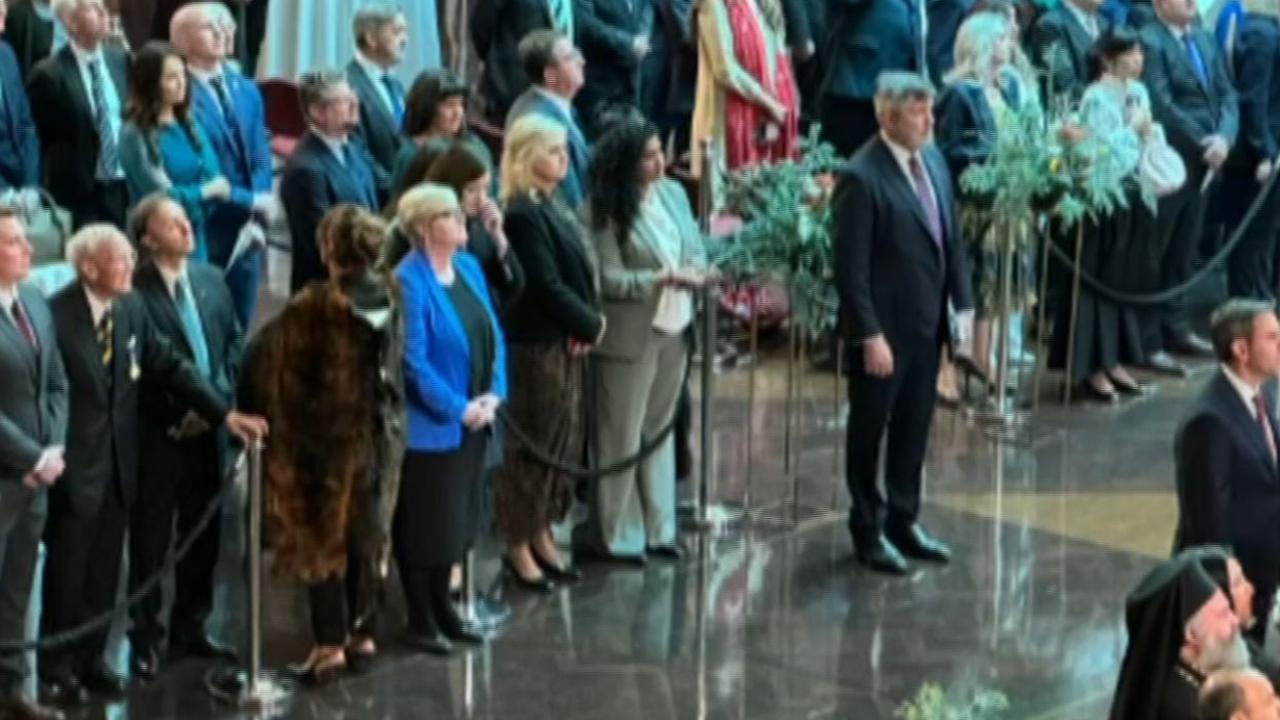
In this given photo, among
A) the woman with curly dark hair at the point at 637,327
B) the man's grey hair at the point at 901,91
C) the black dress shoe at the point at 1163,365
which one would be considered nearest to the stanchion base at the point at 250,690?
the woman with curly dark hair at the point at 637,327

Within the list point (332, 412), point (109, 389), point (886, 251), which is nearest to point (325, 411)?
point (332, 412)

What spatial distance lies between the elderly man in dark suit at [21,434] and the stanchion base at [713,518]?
126 inches

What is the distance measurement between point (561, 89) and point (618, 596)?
227 cm

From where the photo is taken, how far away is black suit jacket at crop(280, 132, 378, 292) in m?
10.0

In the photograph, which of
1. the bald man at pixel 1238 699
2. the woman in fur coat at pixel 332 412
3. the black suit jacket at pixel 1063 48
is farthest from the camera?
the black suit jacket at pixel 1063 48

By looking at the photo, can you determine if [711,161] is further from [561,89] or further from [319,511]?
[319,511]

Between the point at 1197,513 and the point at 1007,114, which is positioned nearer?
the point at 1197,513

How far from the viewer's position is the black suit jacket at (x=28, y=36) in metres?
11.1

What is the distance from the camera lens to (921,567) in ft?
33.9

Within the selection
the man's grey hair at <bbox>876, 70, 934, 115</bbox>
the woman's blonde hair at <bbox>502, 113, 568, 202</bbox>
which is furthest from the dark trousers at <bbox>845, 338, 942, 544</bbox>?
the woman's blonde hair at <bbox>502, 113, 568, 202</bbox>

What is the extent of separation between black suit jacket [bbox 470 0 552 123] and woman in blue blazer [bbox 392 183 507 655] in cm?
342

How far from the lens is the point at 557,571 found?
1008 centimetres

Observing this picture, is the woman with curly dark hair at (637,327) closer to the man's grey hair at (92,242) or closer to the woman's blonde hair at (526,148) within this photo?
the woman's blonde hair at (526,148)

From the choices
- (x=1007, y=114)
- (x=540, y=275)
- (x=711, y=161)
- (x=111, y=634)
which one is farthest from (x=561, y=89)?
(x=111, y=634)
